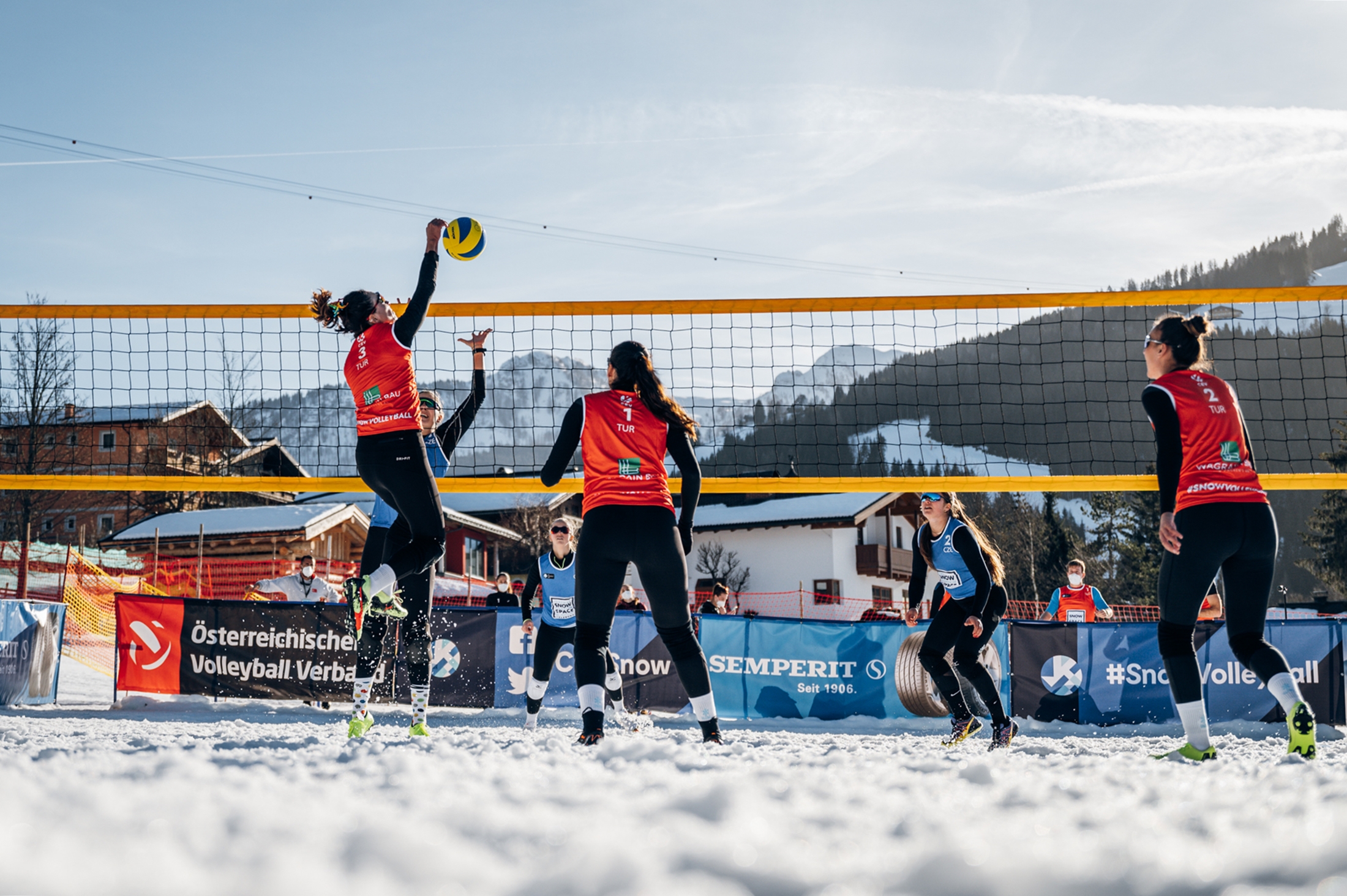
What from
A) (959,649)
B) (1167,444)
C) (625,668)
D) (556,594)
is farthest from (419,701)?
(625,668)

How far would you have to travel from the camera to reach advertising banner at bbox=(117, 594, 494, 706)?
9992 mm

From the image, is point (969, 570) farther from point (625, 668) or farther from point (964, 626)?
point (625, 668)

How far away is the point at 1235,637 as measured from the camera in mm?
4020

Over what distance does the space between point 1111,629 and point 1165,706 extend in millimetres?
875

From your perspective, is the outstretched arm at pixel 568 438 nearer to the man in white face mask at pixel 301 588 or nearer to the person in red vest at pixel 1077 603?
the man in white face mask at pixel 301 588

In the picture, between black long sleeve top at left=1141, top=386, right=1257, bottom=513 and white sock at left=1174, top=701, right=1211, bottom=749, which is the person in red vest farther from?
black long sleeve top at left=1141, top=386, right=1257, bottom=513

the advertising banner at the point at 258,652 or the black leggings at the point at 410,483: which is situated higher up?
the black leggings at the point at 410,483

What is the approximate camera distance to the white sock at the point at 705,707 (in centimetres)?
408

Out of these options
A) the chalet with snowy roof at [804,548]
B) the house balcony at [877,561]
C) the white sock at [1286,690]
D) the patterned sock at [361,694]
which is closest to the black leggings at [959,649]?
the white sock at [1286,690]

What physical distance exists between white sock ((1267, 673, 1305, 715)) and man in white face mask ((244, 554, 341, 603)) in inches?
386

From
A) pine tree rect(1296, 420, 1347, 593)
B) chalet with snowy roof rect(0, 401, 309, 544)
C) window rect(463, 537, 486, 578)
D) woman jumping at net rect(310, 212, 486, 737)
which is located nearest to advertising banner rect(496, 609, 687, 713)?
woman jumping at net rect(310, 212, 486, 737)

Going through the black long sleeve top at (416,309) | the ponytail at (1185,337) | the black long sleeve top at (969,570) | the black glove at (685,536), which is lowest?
the black long sleeve top at (969,570)

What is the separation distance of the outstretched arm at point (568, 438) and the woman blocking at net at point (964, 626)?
249 cm

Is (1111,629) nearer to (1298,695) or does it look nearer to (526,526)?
(1298,695)
